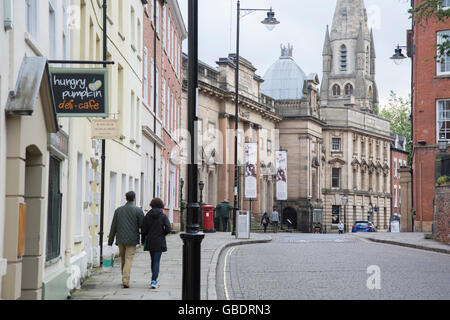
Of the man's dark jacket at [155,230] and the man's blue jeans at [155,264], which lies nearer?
the man's blue jeans at [155,264]

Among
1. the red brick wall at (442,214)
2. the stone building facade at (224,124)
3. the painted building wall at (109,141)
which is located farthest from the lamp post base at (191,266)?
the stone building facade at (224,124)

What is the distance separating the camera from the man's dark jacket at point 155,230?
13984 millimetres

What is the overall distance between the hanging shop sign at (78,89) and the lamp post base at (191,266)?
2.64m

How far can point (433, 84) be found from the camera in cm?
4288

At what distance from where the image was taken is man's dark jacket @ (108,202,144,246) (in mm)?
14117

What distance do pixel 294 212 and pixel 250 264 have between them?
198ft

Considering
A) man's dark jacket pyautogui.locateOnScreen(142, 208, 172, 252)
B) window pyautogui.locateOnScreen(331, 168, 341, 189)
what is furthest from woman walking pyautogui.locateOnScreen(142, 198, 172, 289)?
window pyautogui.locateOnScreen(331, 168, 341, 189)

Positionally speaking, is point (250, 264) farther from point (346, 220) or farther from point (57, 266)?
point (346, 220)

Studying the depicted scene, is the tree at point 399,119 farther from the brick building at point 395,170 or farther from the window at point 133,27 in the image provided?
the window at point 133,27

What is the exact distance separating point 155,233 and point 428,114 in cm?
3154

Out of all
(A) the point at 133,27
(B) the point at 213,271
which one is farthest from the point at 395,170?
(B) the point at 213,271

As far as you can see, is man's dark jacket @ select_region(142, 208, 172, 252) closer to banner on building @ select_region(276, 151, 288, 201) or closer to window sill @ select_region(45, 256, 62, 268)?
window sill @ select_region(45, 256, 62, 268)

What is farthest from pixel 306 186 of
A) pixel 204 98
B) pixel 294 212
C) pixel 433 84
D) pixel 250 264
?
pixel 250 264

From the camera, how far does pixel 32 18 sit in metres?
11.0
